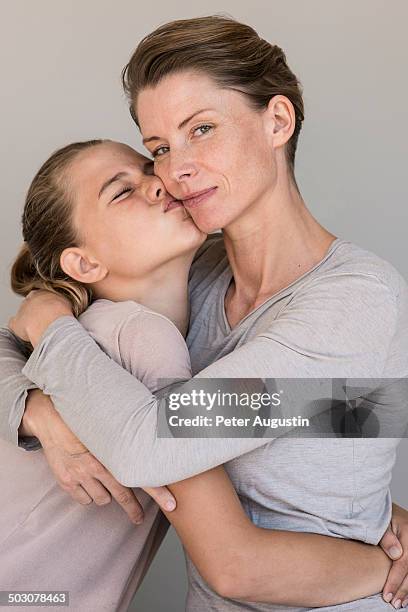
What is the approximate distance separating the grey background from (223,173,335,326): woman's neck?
0.93 m

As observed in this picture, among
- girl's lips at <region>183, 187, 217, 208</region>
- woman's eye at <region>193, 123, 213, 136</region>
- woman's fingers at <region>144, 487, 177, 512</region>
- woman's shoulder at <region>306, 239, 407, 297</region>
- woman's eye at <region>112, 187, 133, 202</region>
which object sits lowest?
woman's fingers at <region>144, 487, 177, 512</region>

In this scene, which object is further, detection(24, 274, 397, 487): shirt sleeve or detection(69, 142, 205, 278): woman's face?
detection(69, 142, 205, 278): woman's face

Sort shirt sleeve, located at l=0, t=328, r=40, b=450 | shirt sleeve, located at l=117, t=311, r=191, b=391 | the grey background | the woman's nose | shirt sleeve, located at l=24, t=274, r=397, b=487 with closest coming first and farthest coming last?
shirt sleeve, located at l=24, t=274, r=397, b=487 → shirt sleeve, located at l=117, t=311, r=191, b=391 → shirt sleeve, located at l=0, t=328, r=40, b=450 → the woman's nose → the grey background

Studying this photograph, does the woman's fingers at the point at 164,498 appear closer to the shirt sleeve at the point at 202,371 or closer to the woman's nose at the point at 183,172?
the shirt sleeve at the point at 202,371

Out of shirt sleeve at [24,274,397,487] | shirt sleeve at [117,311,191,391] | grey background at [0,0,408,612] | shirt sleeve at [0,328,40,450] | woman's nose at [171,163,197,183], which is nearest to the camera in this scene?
shirt sleeve at [24,274,397,487]

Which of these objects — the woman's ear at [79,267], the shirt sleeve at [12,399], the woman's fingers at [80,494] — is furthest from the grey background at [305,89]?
the woman's fingers at [80,494]

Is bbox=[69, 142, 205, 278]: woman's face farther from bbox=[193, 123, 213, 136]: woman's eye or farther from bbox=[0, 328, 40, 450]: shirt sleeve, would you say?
bbox=[0, 328, 40, 450]: shirt sleeve

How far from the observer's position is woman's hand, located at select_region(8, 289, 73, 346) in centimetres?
181

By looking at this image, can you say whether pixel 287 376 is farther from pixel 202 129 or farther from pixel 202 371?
pixel 202 129

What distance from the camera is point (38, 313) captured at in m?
1.85

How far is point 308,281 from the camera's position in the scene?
1813 millimetres

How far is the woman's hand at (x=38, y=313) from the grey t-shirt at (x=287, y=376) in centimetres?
7

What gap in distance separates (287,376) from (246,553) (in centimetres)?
30

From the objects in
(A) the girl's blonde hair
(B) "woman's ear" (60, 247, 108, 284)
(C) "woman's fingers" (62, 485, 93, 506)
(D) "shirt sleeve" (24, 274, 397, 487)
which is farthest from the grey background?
(C) "woman's fingers" (62, 485, 93, 506)
